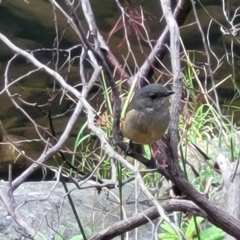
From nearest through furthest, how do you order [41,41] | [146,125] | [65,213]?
[146,125]
[65,213]
[41,41]

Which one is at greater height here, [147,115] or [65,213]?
[147,115]

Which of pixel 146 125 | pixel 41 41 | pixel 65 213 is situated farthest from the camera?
pixel 41 41

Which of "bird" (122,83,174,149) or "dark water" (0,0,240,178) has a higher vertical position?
"bird" (122,83,174,149)

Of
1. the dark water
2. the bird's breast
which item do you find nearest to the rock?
the bird's breast

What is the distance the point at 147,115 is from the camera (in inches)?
52.8

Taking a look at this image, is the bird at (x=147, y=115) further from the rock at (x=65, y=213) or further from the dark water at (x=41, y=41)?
the dark water at (x=41, y=41)

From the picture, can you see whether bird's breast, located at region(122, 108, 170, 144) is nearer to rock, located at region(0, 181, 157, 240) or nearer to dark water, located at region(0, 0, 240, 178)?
rock, located at region(0, 181, 157, 240)

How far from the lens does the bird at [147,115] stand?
4.27 ft

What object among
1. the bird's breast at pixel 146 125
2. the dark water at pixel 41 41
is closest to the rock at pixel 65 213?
the bird's breast at pixel 146 125

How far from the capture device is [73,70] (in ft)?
13.1

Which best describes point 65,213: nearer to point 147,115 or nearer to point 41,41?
point 147,115

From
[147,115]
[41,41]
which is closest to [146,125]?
[147,115]

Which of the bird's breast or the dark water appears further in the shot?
the dark water

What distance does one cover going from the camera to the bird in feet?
4.27
